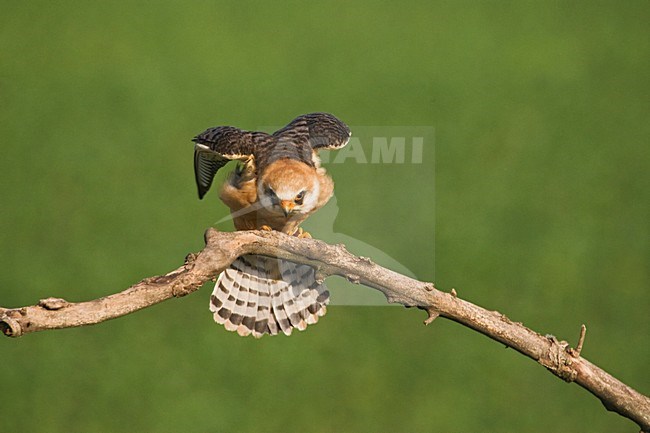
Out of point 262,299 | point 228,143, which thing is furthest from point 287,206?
point 262,299

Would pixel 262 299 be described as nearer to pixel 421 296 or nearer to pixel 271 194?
pixel 271 194

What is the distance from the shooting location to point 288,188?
6168mm

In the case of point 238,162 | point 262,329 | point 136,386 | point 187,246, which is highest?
point 238,162

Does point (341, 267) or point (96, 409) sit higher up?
point (341, 267)

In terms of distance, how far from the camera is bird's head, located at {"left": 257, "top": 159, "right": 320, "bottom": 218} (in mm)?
6180

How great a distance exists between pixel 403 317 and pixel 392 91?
406 cm

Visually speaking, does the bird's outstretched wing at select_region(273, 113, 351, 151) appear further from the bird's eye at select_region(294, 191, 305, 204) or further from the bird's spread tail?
the bird's spread tail

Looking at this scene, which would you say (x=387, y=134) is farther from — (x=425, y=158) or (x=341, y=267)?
(x=341, y=267)

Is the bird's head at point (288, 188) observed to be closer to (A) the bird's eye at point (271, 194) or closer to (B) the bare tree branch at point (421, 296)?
(A) the bird's eye at point (271, 194)

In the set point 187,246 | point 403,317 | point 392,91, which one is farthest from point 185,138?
point 403,317

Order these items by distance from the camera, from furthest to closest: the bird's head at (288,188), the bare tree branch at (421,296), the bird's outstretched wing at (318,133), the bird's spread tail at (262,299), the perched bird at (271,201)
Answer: the bird's spread tail at (262,299), the bird's outstretched wing at (318,133), the perched bird at (271,201), the bird's head at (288,188), the bare tree branch at (421,296)

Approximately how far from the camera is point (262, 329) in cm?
688

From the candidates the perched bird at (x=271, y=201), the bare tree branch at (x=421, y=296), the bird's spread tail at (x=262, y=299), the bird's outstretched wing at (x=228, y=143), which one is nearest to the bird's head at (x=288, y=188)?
the perched bird at (x=271, y=201)

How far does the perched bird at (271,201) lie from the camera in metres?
6.32
